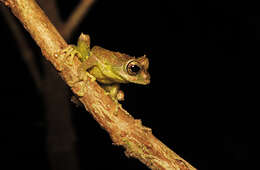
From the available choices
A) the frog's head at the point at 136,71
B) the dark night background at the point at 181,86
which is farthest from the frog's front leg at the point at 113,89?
the dark night background at the point at 181,86

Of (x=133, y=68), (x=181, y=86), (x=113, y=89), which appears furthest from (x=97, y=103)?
(x=181, y=86)

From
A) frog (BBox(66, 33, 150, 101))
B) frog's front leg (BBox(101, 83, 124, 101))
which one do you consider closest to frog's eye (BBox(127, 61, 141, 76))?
frog (BBox(66, 33, 150, 101))

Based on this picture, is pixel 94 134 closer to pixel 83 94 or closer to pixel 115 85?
pixel 115 85

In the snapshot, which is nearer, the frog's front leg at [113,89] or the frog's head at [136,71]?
the frog's head at [136,71]

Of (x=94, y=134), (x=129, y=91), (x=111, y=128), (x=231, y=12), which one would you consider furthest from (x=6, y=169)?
(x=231, y=12)

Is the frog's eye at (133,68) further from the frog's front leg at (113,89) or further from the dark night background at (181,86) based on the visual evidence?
the dark night background at (181,86)

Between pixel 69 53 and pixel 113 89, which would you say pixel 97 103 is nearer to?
pixel 69 53

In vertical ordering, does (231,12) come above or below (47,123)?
above
